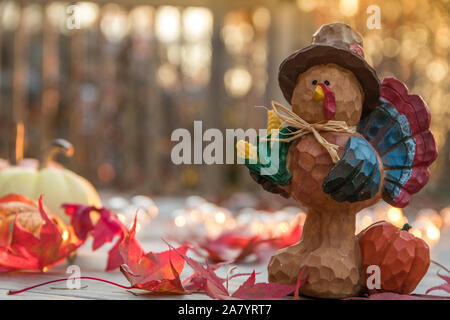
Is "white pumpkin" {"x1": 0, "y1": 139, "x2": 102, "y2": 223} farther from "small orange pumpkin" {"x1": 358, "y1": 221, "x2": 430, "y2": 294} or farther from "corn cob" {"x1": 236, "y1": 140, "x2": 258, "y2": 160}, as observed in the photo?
"small orange pumpkin" {"x1": 358, "y1": 221, "x2": 430, "y2": 294}

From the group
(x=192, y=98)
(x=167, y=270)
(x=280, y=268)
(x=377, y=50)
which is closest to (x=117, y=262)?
(x=167, y=270)

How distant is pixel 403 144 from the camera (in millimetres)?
828

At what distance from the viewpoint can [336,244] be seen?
2.68 feet

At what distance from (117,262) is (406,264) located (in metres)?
0.50

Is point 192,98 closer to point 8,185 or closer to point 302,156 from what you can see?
point 8,185

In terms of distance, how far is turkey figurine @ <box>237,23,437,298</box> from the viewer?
0.79 m

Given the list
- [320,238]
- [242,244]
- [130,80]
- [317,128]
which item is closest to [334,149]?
[317,128]

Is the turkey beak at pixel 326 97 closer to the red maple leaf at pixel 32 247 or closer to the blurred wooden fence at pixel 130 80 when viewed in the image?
the red maple leaf at pixel 32 247

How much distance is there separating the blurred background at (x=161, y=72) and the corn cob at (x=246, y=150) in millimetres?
2242

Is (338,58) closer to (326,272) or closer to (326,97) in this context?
(326,97)

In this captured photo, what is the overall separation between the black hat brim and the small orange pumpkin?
0.20m

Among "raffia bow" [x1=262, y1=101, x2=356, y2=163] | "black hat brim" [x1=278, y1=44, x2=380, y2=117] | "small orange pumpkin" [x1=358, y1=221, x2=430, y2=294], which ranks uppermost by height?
"black hat brim" [x1=278, y1=44, x2=380, y2=117]

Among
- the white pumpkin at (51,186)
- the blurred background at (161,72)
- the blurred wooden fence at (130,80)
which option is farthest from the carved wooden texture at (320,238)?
the blurred wooden fence at (130,80)

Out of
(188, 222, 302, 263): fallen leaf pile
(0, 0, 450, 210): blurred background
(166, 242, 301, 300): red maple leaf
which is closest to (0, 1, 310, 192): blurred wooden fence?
(0, 0, 450, 210): blurred background
